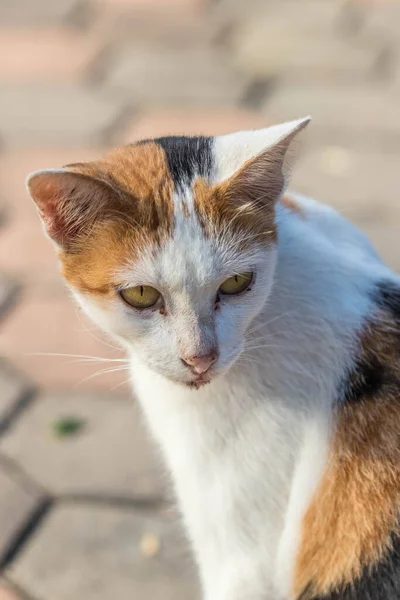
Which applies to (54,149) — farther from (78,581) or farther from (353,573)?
(353,573)

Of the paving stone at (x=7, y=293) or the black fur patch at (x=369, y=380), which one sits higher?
the black fur patch at (x=369, y=380)

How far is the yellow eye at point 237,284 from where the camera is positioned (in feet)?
4.26

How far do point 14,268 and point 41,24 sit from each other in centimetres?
188

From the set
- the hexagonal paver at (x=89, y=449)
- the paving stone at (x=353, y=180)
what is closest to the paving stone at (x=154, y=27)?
the paving stone at (x=353, y=180)

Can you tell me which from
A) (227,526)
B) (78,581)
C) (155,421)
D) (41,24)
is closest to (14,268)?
(78,581)

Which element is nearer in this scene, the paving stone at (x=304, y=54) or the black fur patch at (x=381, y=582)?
the black fur patch at (x=381, y=582)

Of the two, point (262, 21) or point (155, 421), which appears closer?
point (155, 421)

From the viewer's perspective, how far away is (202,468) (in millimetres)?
1452

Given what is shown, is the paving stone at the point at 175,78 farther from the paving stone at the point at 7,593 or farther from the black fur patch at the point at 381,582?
the black fur patch at the point at 381,582

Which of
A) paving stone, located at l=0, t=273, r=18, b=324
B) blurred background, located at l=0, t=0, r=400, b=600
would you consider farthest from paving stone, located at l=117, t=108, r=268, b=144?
paving stone, located at l=0, t=273, r=18, b=324

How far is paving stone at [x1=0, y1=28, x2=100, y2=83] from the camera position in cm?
375

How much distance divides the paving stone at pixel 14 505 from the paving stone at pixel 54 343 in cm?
35

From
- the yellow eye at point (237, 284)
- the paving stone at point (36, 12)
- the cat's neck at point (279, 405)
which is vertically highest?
the paving stone at point (36, 12)

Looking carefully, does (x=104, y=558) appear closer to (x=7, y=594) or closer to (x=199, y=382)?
(x=7, y=594)
